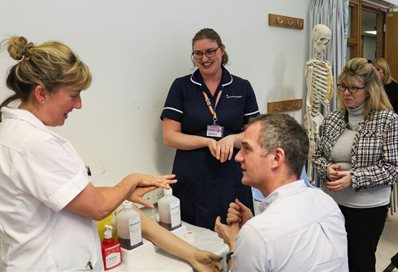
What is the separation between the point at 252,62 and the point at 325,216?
2046 mm

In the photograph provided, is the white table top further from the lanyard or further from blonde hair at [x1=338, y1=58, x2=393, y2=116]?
blonde hair at [x1=338, y1=58, x2=393, y2=116]

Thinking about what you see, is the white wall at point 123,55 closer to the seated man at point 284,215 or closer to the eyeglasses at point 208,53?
the eyeglasses at point 208,53

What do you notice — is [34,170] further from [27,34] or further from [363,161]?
[363,161]

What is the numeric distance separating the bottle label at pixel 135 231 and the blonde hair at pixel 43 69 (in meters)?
0.66

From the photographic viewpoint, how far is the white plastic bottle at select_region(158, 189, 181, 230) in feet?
5.61

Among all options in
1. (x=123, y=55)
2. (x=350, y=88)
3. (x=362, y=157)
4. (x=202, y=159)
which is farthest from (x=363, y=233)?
(x=123, y=55)

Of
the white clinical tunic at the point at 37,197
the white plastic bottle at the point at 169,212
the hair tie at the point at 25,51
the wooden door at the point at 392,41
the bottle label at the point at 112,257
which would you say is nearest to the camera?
the white clinical tunic at the point at 37,197

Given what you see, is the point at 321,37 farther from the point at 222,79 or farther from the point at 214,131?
the point at 214,131

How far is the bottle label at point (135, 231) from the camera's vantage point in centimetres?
148

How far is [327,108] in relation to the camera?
327 centimetres

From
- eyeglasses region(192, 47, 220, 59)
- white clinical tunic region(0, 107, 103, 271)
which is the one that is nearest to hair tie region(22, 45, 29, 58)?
white clinical tunic region(0, 107, 103, 271)

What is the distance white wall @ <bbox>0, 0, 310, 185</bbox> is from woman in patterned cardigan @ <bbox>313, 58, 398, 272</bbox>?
3.29ft

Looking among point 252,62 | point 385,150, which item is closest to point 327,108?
point 252,62

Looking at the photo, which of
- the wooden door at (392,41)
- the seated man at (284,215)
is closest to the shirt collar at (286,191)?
the seated man at (284,215)
